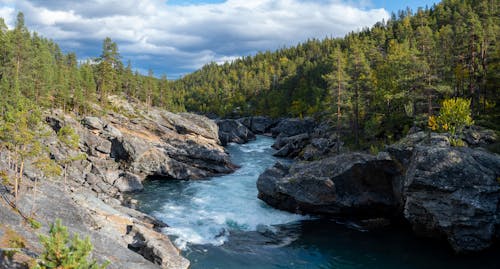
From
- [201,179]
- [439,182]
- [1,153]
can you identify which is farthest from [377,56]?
[1,153]

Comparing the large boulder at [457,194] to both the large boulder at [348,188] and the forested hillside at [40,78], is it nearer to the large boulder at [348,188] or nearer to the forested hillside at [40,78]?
the large boulder at [348,188]

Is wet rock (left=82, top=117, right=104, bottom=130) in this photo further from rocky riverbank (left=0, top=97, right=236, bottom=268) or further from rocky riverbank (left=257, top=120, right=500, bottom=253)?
rocky riverbank (left=257, top=120, right=500, bottom=253)

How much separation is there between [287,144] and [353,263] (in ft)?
142

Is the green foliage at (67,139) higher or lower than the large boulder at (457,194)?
higher

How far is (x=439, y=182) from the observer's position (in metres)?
25.6

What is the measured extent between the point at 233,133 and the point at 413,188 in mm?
67002

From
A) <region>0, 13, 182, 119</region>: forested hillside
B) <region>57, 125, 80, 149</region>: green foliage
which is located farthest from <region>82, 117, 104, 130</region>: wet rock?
<region>57, 125, 80, 149</region>: green foliage

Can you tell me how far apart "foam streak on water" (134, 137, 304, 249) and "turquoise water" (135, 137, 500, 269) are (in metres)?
0.08

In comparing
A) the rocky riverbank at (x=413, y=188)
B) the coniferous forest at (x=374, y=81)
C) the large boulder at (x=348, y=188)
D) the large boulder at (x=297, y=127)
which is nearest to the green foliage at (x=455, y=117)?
the rocky riverbank at (x=413, y=188)

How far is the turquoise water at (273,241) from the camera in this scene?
83.0 ft

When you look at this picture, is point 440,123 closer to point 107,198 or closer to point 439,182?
point 439,182

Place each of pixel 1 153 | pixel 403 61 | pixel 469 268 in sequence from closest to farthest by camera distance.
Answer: pixel 469 268 → pixel 1 153 → pixel 403 61

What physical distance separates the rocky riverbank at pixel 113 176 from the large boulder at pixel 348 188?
13.7 m

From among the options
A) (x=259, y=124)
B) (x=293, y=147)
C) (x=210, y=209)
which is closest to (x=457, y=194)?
(x=210, y=209)
